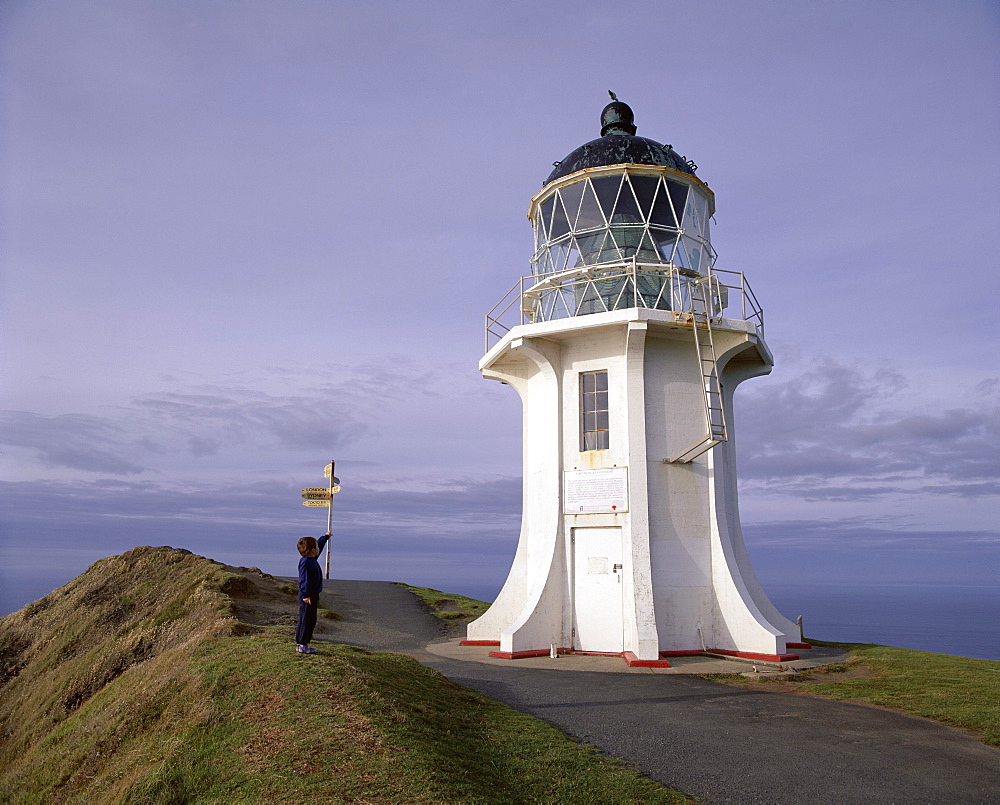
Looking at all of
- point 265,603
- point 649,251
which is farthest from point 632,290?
point 265,603

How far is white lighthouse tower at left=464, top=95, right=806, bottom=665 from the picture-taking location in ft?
58.0

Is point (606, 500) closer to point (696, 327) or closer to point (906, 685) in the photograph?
point (696, 327)

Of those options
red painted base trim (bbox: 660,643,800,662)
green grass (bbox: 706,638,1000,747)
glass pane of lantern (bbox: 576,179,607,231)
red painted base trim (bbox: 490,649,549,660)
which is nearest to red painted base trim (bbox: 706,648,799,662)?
red painted base trim (bbox: 660,643,800,662)

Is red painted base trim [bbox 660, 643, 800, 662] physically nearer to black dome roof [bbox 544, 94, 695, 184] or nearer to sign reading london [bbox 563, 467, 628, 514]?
sign reading london [bbox 563, 467, 628, 514]

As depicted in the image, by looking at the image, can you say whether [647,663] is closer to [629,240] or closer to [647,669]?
[647,669]

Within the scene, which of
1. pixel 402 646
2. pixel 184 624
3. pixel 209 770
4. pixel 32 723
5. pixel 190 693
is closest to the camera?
pixel 209 770

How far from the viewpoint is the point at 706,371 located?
18516 millimetres

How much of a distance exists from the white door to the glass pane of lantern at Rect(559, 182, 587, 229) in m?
8.46

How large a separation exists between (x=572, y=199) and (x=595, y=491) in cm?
797

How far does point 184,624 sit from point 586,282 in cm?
1311

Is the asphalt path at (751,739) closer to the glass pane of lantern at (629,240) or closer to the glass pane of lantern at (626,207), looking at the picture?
the glass pane of lantern at (629,240)

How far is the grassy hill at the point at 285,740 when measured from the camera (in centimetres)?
665

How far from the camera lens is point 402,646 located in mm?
18953

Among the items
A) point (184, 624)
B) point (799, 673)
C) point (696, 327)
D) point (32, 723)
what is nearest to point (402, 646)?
point (184, 624)
